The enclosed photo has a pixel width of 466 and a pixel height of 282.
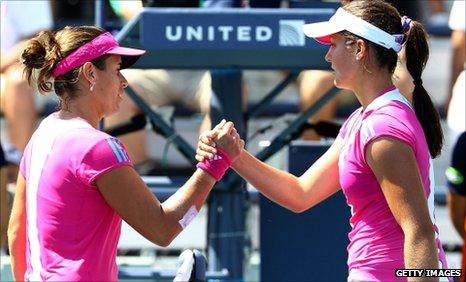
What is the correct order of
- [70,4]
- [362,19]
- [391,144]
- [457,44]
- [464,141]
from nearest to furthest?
[391,144] < [362,19] < [464,141] < [457,44] < [70,4]

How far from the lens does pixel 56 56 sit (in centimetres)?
343

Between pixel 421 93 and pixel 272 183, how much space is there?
0.60 m

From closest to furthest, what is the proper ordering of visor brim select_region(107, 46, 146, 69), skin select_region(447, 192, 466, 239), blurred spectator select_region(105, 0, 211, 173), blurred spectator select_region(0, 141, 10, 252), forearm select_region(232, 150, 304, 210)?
visor brim select_region(107, 46, 146, 69), forearm select_region(232, 150, 304, 210), blurred spectator select_region(0, 141, 10, 252), skin select_region(447, 192, 466, 239), blurred spectator select_region(105, 0, 211, 173)

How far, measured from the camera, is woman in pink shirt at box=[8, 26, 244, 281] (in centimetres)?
331

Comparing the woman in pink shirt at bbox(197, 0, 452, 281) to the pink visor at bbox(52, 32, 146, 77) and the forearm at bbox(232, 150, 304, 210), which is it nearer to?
the forearm at bbox(232, 150, 304, 210)

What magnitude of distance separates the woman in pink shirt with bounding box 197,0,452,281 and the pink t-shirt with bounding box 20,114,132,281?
38cm

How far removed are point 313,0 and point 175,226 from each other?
95.3 inches

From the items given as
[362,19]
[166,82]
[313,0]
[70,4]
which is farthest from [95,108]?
[70,4]

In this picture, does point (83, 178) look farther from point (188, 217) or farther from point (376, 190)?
point (376, 190)

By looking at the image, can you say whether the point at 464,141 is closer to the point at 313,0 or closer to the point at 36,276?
the point at 313,0

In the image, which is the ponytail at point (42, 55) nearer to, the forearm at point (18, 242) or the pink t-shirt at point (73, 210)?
the pink t-shirt at point (73, 210)

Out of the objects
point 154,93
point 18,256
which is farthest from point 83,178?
point 154,93

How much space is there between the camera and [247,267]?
570 cm

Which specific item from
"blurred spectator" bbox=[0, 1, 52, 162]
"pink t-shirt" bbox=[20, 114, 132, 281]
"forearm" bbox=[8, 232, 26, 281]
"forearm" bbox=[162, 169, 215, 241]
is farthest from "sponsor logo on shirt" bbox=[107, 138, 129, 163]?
"blurred spectator" bbox=[0, 1, 52, 162]
